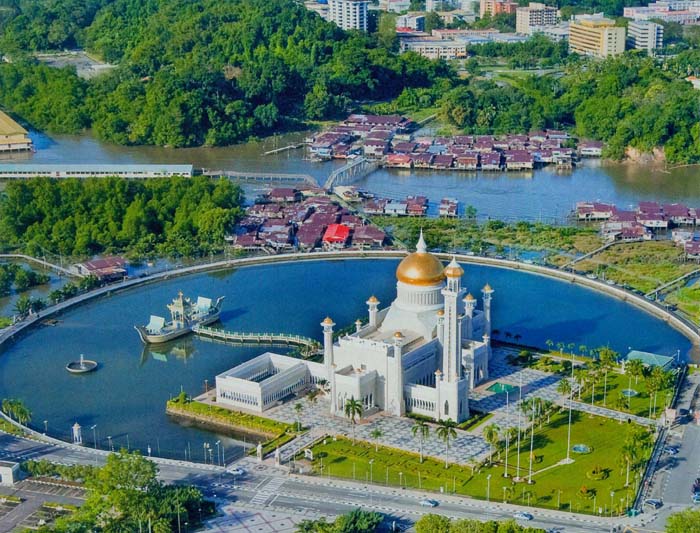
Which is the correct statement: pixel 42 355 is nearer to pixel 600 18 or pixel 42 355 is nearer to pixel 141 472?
pixel 141 472

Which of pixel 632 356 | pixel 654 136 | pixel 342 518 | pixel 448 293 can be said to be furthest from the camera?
pixel 654 136

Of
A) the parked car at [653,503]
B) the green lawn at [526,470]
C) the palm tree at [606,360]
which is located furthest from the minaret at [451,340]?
the parked car at [653,503]

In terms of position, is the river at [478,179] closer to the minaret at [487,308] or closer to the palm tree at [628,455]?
the minaret at [487,308]

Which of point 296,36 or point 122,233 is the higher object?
point 296,36

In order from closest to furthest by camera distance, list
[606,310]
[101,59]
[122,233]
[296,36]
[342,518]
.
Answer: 1. [342,518]
2. [606,310]
3. [122,233]
4. [296,36]
5. [101,59]

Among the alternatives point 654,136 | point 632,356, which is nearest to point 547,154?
point 654,136

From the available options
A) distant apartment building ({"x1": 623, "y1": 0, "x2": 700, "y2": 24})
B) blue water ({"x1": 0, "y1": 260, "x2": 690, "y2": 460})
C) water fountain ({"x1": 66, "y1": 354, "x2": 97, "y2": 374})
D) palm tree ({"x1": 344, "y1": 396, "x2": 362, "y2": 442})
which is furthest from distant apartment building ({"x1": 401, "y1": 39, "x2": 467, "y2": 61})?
palm tree ({"x1": 344, "y1": 396, "x2": 362, "y2": 442})
